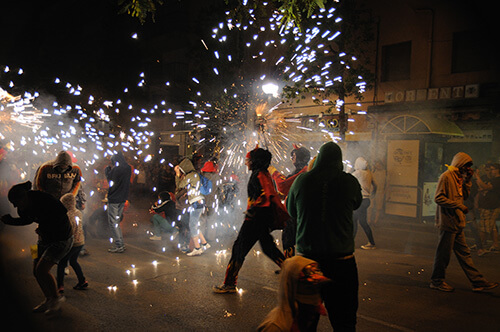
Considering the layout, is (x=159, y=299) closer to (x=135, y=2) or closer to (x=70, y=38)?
(x=135, y=2)

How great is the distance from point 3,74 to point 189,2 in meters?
12.9

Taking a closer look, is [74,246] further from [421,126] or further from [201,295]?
[421,126]

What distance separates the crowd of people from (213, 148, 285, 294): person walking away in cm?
1

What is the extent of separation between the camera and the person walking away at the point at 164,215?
8.77 m

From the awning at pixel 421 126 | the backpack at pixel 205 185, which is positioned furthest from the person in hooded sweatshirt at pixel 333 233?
the awning at pixel 421 126

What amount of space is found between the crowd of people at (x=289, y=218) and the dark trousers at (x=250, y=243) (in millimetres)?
13

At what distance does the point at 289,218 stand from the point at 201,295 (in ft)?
5.32

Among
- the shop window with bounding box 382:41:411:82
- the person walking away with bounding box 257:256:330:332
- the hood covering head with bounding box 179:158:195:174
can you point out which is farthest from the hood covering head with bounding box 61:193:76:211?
the shop window with bounding box 382:41:411:82

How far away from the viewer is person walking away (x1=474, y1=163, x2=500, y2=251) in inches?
349

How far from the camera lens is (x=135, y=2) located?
6258 millimetres

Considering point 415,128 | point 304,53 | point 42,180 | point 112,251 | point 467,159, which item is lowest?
point 112,251

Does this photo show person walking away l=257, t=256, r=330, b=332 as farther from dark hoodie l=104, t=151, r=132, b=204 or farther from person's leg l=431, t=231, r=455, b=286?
dark hoodie l=104, t=151, r=132, b=204

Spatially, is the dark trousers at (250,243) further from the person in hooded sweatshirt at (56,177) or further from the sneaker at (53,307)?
the person in hooded sweatshirt at (56,177)

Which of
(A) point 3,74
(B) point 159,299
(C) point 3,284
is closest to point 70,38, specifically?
(A) point 3,74
